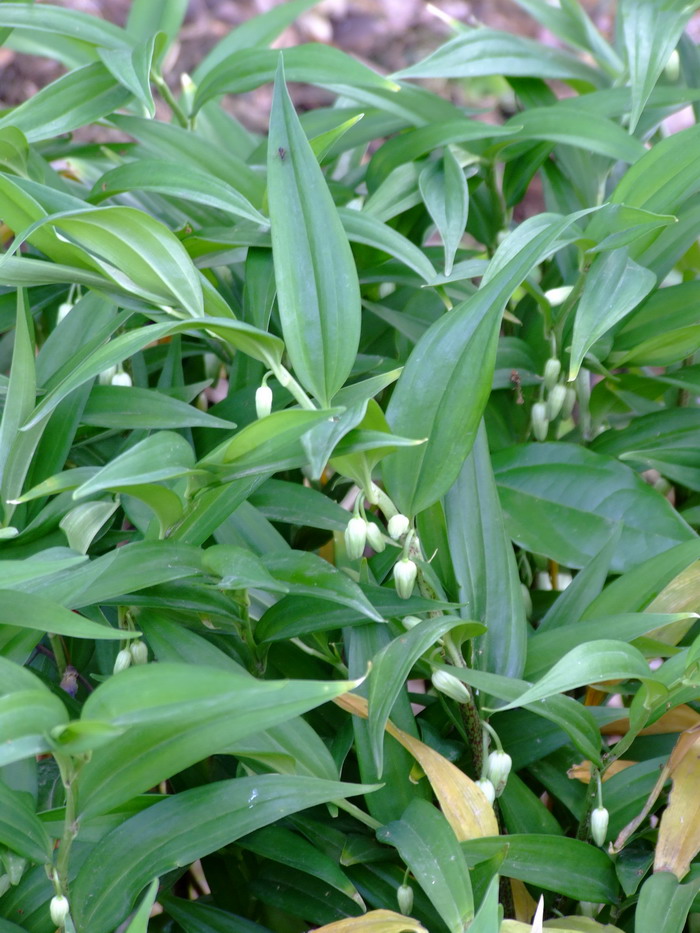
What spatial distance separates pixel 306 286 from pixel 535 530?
0.30m

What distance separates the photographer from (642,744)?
0.77 m

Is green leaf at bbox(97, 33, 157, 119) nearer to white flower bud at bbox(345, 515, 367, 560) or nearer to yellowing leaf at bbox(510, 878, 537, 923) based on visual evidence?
white flower bud at bbox(345, 515, 367, 560)

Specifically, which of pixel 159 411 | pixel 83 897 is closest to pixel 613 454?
pixel 159 411

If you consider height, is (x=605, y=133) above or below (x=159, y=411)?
above

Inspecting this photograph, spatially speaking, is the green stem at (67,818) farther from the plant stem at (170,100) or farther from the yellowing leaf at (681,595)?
the plant stem at (170,100)

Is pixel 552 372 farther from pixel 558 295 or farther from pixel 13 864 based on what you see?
pixel 13 864

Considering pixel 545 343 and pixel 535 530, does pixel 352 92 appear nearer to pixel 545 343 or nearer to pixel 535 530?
pixel 545 343

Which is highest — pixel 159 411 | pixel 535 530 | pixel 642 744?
pixel 159 411

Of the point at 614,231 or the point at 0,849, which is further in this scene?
the point at 614,231

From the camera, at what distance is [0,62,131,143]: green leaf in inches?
32.0

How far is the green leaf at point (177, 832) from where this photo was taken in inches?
22.2

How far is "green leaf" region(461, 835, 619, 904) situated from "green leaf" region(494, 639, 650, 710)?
16 cm

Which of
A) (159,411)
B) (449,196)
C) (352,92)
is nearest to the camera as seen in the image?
(159,411)

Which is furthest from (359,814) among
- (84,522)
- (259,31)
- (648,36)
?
(259,31)
